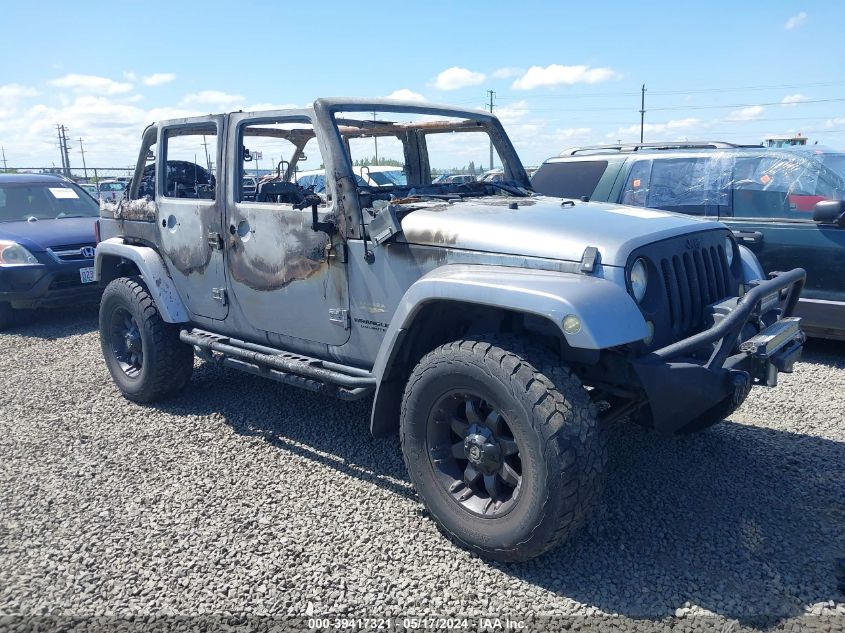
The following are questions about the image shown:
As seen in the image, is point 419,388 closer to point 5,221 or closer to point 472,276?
point 472,276

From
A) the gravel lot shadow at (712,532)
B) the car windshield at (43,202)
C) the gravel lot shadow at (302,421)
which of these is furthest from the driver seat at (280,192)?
the car windshield at (43,202)

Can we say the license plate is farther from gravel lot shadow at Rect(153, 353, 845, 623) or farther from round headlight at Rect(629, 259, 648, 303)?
round headlight at Rect(629, 259, 648, 303)

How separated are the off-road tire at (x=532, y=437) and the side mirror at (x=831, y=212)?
3.78 meters

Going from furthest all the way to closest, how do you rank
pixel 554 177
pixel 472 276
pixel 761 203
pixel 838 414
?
pixel 554 177 < pixel 761 203 < pixel 838 414 < pixel 472 276

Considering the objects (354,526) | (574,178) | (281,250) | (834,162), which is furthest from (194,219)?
(834,162)

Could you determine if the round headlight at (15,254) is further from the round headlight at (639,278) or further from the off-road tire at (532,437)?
the round headlight at (639,278)

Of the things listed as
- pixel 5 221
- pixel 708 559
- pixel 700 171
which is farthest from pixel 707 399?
pixel 5 221

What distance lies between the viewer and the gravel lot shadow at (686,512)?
273cm

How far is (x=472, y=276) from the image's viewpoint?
292 centimetres

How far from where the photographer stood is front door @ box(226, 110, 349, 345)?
3639 mm

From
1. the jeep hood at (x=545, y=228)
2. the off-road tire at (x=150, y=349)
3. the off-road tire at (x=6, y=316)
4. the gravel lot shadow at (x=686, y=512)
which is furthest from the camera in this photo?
the off-road tire at (x=6, y=316)

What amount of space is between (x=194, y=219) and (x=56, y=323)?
4.64 meters

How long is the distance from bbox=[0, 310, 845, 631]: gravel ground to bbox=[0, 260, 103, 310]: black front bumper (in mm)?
2904

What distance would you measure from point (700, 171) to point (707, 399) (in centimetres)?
418
